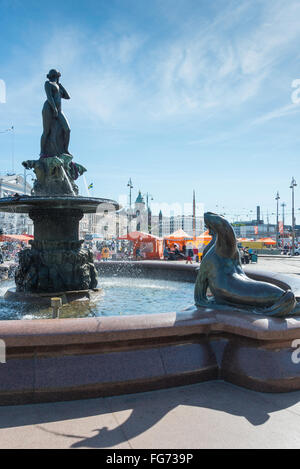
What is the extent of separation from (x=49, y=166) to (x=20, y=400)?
6.15m

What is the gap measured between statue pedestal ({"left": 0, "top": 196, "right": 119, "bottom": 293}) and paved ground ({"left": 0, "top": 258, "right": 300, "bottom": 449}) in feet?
16.3

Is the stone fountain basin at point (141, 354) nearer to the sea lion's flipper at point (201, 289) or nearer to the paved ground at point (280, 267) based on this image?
the sea lion's flipper at point (201, 289)

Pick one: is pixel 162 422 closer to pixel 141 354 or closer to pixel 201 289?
pixel 141 354

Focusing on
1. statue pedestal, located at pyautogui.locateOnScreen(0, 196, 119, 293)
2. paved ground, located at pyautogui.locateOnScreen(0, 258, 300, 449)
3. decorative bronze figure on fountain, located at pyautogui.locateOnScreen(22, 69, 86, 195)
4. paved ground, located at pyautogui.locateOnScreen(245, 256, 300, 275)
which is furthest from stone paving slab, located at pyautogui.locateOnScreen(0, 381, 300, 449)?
paved ground, located at pyautogui.locateOnScreen(245, 256, 300, 275)

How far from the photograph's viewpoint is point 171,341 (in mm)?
3797

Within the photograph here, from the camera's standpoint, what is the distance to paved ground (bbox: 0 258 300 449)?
2.62 m

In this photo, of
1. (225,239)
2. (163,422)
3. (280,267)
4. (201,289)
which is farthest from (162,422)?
(280,267)

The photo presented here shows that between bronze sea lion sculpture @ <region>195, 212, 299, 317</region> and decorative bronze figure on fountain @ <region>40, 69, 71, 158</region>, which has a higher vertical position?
decorative bronze figure on fountain @ <region>40, 69, 71, 158</region>

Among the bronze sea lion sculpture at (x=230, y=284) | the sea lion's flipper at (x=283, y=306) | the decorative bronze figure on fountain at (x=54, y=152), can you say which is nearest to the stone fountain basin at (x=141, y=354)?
the sea lion's flipper at (x=283, y=306)

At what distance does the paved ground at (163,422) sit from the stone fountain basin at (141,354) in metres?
0.14

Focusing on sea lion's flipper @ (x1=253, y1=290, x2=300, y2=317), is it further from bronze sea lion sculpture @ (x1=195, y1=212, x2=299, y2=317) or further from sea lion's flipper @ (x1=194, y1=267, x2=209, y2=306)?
sea lion's flipper @ (x1=194, y1=267, x2=209, y2=306)

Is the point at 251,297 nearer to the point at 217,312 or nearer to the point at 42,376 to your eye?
the point at 217,312

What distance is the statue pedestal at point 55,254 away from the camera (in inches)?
314
